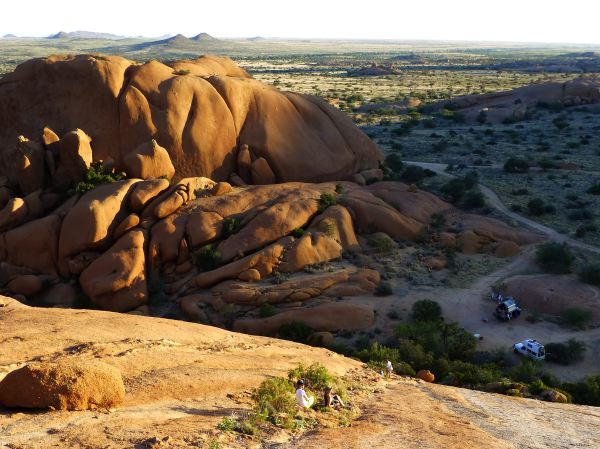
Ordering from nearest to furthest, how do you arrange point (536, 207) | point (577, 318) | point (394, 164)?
point (577, 318) < point (536, 207) < point (394, 164)

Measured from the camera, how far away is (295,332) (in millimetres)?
24688

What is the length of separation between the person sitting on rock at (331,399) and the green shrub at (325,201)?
16.7 m

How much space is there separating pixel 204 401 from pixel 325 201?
18504 millimetres

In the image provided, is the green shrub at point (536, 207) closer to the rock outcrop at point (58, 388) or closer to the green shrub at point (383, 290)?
the green shrub at point (383, 290)

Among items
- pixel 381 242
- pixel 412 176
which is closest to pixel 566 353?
pixel 381 242

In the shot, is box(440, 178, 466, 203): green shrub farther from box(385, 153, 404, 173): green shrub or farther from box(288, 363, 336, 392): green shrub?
box(288, 363, 336, 392): green shrub

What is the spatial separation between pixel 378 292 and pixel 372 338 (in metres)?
3.48

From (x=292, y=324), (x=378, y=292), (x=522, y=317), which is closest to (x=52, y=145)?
(x=292, y=324)

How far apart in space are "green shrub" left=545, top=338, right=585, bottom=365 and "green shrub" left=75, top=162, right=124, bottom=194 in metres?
22.6

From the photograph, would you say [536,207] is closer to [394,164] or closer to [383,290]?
[394,164]

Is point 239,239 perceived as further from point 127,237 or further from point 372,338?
point 372,338

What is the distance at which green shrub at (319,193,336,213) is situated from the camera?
102 ft

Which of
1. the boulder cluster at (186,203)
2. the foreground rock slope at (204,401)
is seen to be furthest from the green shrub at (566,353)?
the boulder cluster at (186,203)

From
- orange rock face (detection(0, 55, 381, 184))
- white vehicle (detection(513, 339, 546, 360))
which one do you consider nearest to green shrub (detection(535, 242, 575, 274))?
white vehicle (detection(513, 339, 546, 360))
